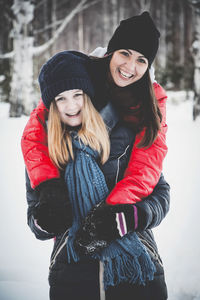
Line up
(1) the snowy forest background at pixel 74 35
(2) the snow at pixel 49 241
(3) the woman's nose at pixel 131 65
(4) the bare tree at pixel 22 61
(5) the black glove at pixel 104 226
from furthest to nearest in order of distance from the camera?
(1) the snowy forest background at pixel 74 35
(4) the bare tree at pixel 22 61
(2) the snow at pixel 49 241
(3) the woman's nose at pixel 131 65
(5) the black glove at pixel 104 226

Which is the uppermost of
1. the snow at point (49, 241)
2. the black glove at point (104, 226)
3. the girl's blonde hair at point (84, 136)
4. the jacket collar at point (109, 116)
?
the jacket collar at point (109, 116)

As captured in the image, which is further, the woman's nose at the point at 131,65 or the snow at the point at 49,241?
the snow at the point at 49,241

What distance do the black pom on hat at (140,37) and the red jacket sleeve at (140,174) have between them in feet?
1.63

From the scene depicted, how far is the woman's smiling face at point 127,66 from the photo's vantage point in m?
1.24

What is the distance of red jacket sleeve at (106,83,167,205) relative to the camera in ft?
3.19

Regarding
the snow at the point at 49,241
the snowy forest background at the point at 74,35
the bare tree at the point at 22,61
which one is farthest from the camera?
the snowy forest background at the point at 74,35

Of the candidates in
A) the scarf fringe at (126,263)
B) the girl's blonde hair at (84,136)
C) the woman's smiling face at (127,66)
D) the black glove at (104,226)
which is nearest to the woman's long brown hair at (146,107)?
the woman's smiling face at (127,66)

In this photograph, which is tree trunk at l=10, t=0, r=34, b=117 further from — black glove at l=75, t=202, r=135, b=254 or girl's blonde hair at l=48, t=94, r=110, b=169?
black glove at l=75, t=202, r=135, b=254

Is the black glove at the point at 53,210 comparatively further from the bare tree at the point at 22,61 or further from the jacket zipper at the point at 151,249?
the bare tree at the point at 22,61

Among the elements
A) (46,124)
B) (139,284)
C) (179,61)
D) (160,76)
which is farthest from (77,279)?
(179,61)

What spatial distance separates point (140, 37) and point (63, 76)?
55 cm

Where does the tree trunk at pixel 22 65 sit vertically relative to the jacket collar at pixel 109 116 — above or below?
above

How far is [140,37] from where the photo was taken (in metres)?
1.27

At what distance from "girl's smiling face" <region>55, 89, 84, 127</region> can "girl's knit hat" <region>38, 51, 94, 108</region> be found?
0.03 meters
